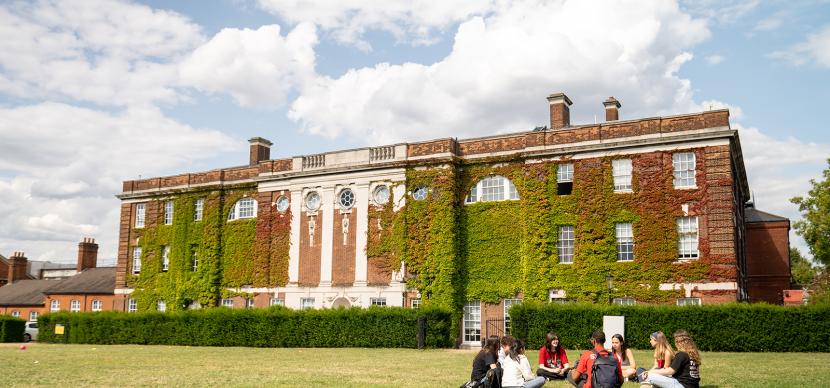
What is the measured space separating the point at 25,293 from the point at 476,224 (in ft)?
135

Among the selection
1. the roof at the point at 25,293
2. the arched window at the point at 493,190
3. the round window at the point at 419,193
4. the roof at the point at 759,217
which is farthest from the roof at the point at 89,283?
the roof at the point at 759,217

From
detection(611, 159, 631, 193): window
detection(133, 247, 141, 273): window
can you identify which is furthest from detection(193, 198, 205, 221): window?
detection(611, 159, 631, 193): window

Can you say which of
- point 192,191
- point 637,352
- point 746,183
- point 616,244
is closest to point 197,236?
point 192,191

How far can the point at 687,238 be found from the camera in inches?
1166

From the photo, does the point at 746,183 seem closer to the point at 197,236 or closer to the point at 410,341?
the point at 410,341

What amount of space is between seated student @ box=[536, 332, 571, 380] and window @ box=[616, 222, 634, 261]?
58.4ft

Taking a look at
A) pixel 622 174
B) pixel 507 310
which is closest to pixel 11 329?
pixel 507 310

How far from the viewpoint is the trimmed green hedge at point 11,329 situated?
39.5 m

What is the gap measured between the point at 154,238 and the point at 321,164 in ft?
42.4

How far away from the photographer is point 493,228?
3362 cm

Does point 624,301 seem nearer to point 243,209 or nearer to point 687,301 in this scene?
point 687,301

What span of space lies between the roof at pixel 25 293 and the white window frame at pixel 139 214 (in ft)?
50.2

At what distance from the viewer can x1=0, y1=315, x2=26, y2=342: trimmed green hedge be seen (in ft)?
130

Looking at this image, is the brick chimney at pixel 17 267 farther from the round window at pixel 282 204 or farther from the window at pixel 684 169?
the window at pixel 684 169
